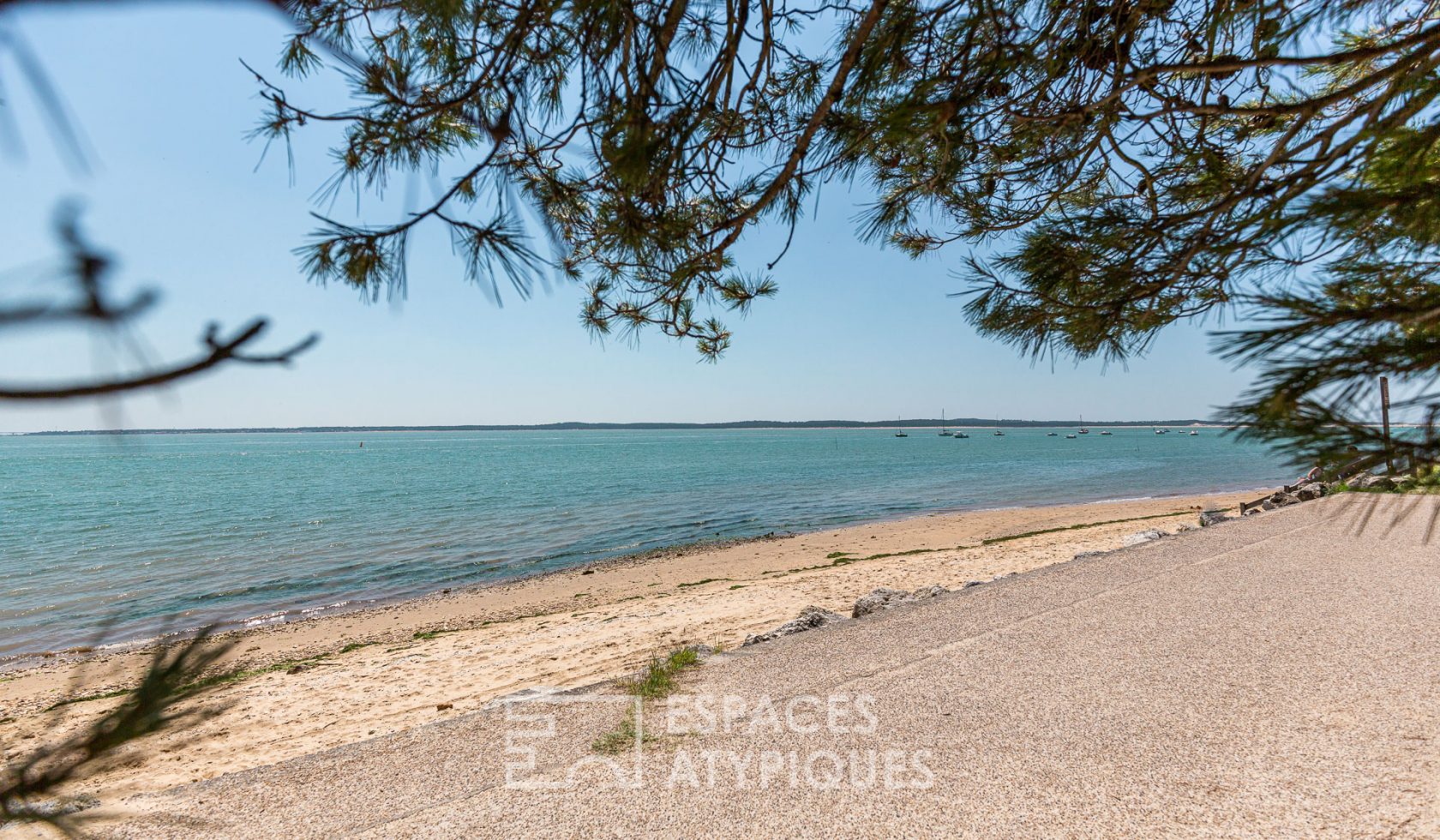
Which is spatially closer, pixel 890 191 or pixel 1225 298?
pixel 1225 298

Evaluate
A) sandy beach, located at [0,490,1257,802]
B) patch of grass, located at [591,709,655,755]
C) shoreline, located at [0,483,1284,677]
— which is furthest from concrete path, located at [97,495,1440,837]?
shoreline, located at [0,483,1284,677]

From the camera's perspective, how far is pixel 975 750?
281 cm

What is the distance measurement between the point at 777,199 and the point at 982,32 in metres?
0.96

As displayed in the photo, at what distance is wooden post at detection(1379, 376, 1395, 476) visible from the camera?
135 cm

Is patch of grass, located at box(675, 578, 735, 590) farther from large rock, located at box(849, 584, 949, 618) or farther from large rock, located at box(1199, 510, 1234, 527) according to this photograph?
large rock, located at box(1199, 510, 1234, 527)

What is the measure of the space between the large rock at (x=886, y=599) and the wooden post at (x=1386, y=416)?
393cm

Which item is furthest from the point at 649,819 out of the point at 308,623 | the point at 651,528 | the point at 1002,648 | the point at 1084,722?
the point at 651,528

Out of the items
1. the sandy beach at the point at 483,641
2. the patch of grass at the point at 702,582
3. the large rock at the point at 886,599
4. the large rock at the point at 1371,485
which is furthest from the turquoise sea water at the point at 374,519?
the patch of grass at the point at 702,582

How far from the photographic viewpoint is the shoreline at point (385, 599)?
8570mm

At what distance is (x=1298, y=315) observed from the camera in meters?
1.47

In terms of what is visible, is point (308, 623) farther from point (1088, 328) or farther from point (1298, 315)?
point (1298, 315)

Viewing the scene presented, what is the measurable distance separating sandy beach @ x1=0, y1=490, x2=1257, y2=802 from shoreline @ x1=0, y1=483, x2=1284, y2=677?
0.65 ft

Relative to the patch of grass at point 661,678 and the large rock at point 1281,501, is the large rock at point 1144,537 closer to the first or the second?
the large rock at point 1281,501

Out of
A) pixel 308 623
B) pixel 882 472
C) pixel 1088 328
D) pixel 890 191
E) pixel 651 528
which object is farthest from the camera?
pixel 882 472
